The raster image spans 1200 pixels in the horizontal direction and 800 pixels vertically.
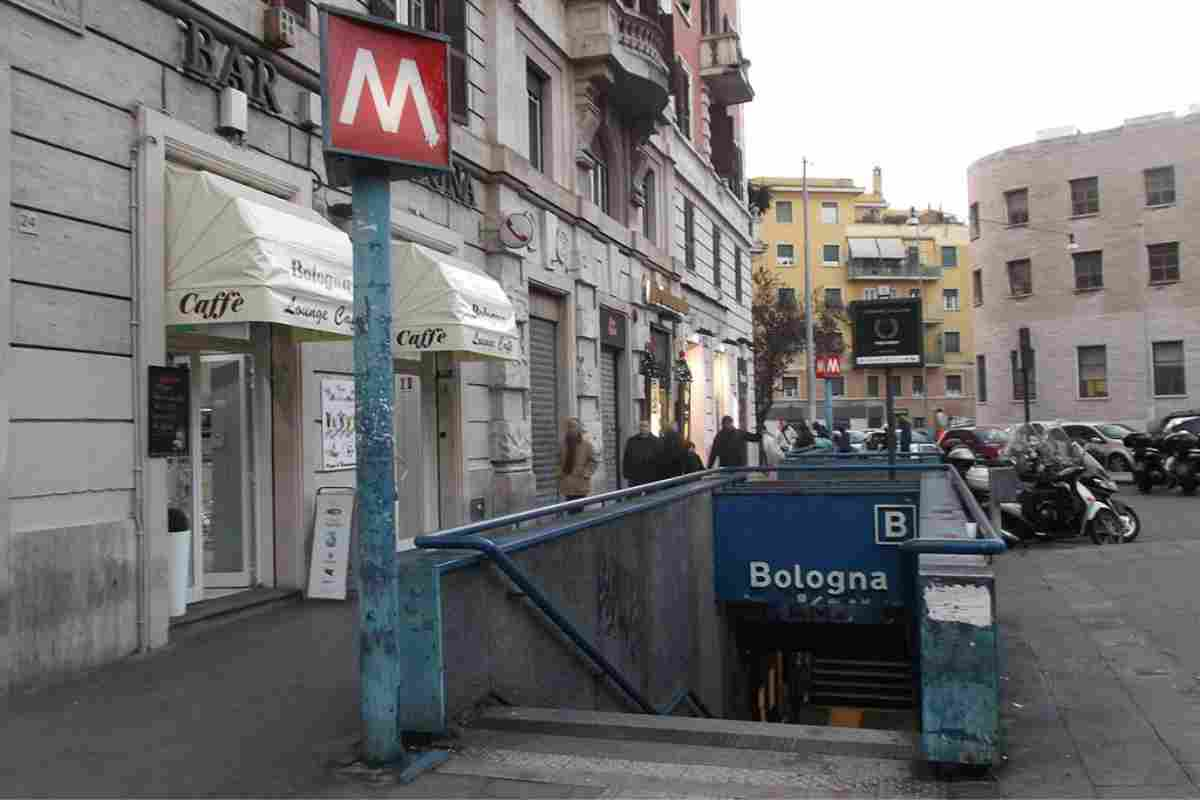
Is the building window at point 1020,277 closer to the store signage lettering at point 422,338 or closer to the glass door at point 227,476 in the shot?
the store signage lettering at point 422,338

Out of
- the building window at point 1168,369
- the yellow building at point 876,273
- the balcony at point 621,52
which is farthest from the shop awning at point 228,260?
the yellow building at point 876,273

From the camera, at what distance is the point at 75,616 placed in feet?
21.9

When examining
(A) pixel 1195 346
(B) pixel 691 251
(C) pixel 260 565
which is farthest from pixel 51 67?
(A) pixel 1195 346

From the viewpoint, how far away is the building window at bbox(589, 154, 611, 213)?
1903 cm

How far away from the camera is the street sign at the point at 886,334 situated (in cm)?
1108

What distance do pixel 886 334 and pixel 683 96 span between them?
50.6 feet

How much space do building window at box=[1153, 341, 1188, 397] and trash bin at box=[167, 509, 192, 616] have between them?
40604mm

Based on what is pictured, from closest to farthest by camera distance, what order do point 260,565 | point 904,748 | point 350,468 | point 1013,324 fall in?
point 904,748 < point 260,565 < point 350,468 < point 1013,324

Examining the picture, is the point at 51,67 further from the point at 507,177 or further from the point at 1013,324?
the point at 1013,324

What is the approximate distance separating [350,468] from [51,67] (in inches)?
178

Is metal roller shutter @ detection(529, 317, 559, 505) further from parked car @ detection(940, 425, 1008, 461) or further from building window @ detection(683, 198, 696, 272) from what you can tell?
parked car @ detection(940, 425, 1008, 461)

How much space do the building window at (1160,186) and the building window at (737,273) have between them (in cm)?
1918

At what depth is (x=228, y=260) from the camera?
782 centimetres

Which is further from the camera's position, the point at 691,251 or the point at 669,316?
the point at 691,251
